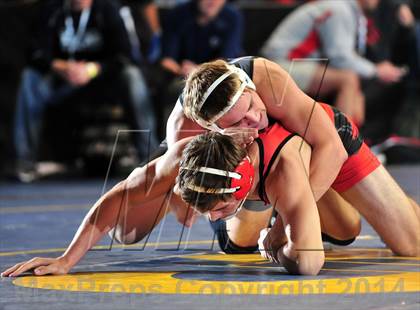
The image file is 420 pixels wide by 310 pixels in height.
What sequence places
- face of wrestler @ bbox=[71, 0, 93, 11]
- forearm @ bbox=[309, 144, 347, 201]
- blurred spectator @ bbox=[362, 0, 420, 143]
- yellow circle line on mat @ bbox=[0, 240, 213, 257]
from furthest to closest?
blurred spectator @ bbox=[362, 0, 420, 143], face of wrestler @ bbox=[71, 0, 93, 11], yellow circle line on mat @ bbox=[0, 240, 213, 257], forearm @ bbox=[309, 144, 347, 201]

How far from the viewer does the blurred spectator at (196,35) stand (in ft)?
29.9

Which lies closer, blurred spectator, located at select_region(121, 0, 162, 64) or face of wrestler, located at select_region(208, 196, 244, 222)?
face of wrestler, located at select_region(208, 196, 244, 222)

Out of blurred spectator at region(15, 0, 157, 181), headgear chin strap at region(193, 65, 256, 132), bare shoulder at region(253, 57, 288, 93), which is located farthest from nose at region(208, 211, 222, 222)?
blurred spectator at region(15, 0, 157, 181)

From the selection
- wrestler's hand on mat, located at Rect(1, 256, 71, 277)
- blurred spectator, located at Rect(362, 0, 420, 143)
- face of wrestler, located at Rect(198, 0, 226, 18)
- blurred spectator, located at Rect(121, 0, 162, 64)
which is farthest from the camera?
blurred spectator, located at Rect(362, 0, 420, 143)

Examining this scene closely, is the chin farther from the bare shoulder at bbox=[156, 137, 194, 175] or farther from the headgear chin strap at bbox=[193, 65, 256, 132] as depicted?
the bare shoulder at bbox=[156, 137, 194, 175]

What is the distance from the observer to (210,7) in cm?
912

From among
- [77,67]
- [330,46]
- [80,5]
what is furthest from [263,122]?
[330,46]

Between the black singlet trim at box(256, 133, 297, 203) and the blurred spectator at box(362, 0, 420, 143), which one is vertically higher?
the black singlet trim at box(256, 133, 297, 203)

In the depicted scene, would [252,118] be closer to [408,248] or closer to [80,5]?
[408,248]

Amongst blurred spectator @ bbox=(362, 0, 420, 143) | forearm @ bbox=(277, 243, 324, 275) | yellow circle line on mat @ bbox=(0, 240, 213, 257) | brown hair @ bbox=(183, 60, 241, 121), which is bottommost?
blurred spectator @ bbox=(362, 0, 420, 143)

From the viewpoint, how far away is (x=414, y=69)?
1004 cm

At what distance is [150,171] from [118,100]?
4.73 metres

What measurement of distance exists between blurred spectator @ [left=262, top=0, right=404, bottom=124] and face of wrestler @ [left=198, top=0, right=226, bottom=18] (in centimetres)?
58

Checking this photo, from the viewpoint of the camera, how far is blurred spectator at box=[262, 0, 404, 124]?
912cm
